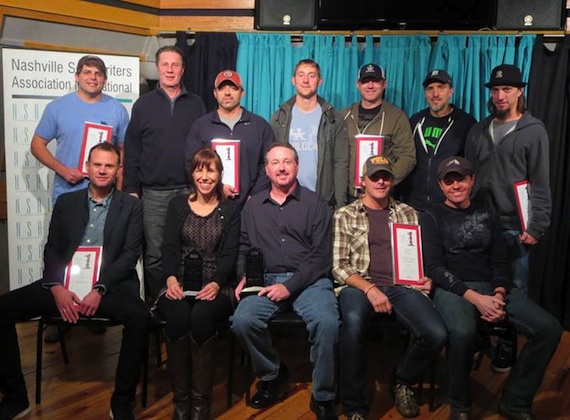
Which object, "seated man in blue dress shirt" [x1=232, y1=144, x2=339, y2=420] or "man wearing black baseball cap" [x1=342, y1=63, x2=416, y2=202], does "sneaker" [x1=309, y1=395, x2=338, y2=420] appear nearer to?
"seated man in blue dress shirt" [x1=232, y1=144, x2=339, y2=420]

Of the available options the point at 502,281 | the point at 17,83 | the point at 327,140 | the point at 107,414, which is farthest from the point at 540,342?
the point at 17,83

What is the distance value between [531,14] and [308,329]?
9.71 ft

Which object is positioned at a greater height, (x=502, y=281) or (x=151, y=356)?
(x=502, y=281)

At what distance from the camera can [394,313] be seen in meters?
2.75

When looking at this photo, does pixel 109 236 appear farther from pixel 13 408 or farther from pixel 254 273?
pixel 13 408

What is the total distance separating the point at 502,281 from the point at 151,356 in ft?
6.98

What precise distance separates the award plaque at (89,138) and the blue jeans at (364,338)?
1.78 metres

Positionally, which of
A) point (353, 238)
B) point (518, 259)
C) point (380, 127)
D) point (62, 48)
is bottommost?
point (518, 259)

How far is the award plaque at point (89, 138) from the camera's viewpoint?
3.35m

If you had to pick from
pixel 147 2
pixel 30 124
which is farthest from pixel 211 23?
pixel 30 124

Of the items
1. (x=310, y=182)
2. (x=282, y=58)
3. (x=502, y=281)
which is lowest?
(x=502, y=281)

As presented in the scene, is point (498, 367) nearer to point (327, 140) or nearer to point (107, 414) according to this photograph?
point (327, 140)

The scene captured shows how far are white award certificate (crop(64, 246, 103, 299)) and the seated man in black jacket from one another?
5.56 ft

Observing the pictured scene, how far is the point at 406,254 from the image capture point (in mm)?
2855
